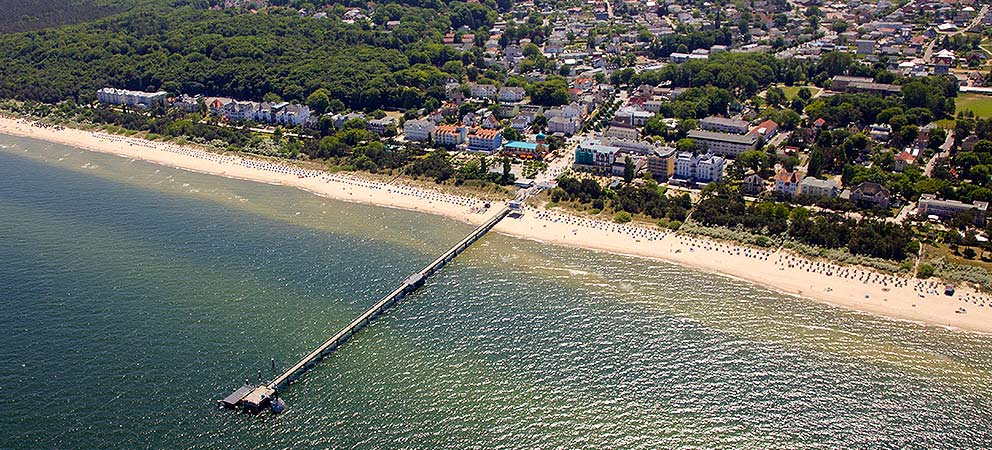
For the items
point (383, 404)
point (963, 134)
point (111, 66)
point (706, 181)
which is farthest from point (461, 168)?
point (111, 66)

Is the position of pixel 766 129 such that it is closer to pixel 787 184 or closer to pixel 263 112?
pixel 787 184

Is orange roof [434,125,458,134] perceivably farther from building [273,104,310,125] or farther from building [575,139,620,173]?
building [273,104,310,125]

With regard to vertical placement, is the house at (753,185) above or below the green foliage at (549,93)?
below

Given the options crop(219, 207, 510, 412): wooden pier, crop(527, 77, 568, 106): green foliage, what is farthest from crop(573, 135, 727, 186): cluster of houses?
crop(527, 77, 568, 106): green foliage

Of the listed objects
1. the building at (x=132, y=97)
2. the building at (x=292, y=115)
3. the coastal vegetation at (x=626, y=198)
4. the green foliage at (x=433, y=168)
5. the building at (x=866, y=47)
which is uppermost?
the building at (x=866, y=47)

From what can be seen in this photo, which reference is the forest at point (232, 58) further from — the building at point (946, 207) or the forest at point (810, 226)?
the building at point (946, 207)

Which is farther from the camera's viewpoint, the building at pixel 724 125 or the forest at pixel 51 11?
the forest at pixel 51 11

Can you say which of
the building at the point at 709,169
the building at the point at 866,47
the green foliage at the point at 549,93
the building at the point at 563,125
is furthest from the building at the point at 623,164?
the building at the point at 866,47

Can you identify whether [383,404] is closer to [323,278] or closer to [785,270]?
[323,278]

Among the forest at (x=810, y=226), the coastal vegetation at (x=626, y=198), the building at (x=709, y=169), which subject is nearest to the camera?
the forest at (x=810, y=226)
